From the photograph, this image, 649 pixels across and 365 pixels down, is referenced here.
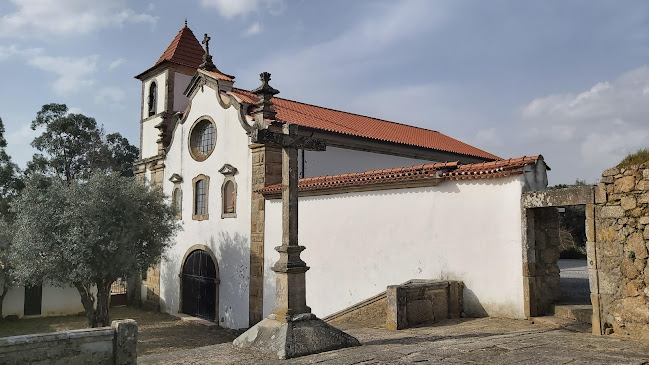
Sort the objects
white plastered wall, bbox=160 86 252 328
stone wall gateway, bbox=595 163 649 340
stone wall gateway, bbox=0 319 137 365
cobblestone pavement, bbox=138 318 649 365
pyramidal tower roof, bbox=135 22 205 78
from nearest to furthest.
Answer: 1. stone wall gateway, bbox=0 319 137 365
2. cobblestone pavement, bbox=138 318 649 365
3. stone wall gateway, bbox=595 163 649 340
4. white plastered wall, bbox=160 86 252 328
5. pyramidal tower roof, bbox=135 22 205 78

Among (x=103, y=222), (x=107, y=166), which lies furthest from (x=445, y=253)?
(x=107, y=166)

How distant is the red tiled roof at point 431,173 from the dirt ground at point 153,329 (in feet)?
16.4

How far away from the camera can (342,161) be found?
14.4m

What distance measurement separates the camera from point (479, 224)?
7898 millimetres

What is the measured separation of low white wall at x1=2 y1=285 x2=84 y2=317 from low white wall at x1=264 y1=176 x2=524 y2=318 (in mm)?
8936

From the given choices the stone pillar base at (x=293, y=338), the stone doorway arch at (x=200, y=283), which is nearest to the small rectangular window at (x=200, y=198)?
the stone doorway arch at (x=200, y=283)

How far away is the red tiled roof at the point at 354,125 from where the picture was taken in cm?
1489

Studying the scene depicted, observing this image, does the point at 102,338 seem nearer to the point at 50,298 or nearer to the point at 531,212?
the point at 531,212

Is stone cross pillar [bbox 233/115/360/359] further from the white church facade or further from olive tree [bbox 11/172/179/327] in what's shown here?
olive tree [bbox 11/172/179/327]

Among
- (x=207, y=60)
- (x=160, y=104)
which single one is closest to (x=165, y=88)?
(x=160, y=104)

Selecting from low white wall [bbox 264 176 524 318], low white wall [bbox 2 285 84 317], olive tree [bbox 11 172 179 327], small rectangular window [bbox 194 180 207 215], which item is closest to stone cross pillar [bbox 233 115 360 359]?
low white wall [bbox 264 176 524 318]

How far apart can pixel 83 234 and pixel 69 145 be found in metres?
24.2

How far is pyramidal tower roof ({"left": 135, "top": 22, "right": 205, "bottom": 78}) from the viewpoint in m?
18.2

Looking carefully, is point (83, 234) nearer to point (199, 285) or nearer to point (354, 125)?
point (199, 285)
